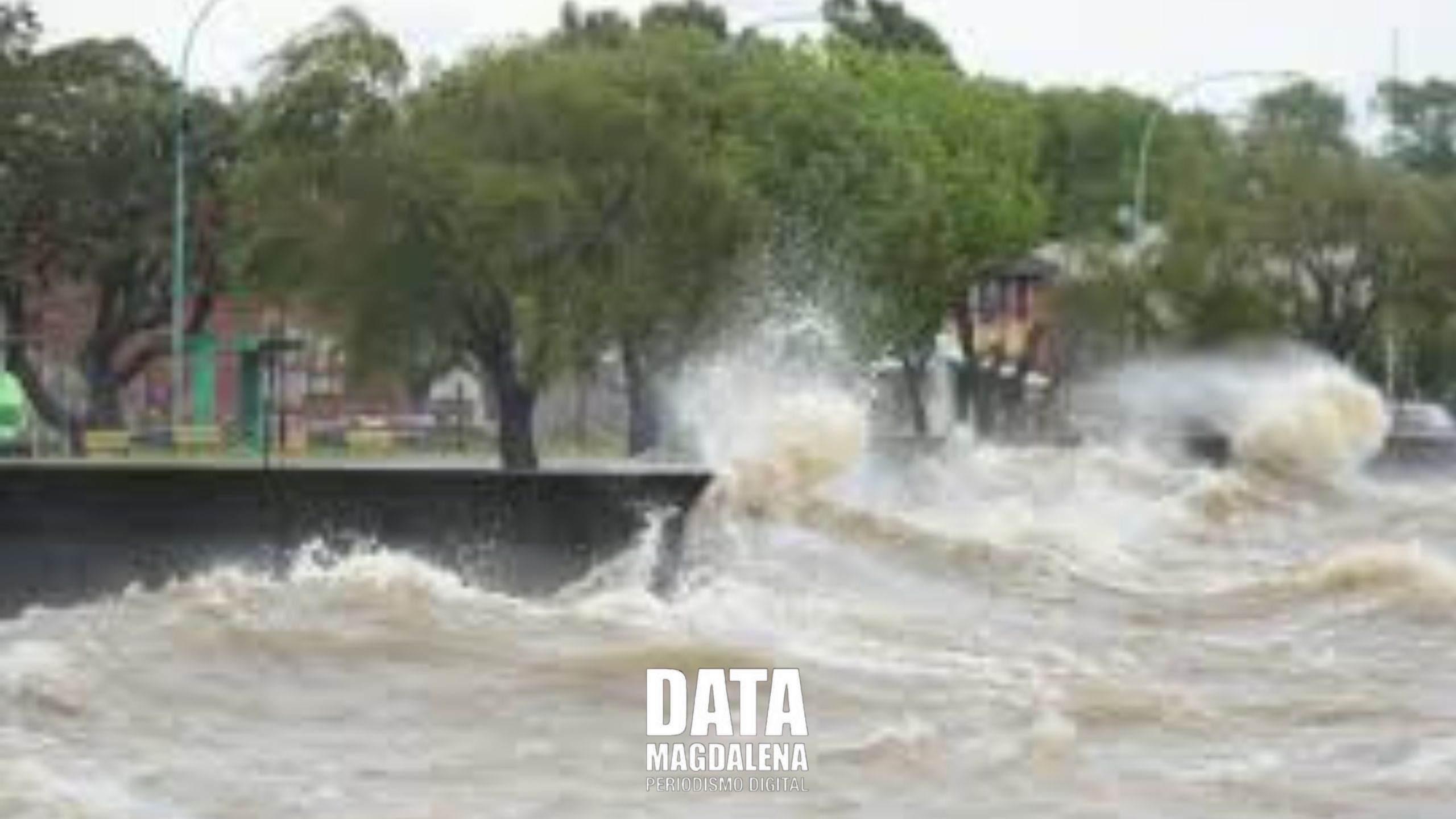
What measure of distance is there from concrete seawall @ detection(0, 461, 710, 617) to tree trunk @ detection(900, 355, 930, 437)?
48024 millimetres

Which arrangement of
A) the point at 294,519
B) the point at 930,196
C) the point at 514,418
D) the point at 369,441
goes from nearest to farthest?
the point at 294,519 < the point at 514,418 < the point at 369,441 < the point at 930,196

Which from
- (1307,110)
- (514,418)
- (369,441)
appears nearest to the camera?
(514,418)

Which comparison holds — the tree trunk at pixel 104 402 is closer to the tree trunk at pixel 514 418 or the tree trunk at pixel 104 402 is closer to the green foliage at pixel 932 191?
the green foliage at pixel 932 191

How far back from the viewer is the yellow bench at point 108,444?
53.3 meters

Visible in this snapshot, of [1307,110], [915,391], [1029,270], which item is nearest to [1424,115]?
[1307,110]

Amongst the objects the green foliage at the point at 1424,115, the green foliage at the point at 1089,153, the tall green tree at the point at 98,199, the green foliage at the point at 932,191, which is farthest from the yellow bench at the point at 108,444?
the green foliage at the point at 1424,115

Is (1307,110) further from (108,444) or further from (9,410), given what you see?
(9,410)

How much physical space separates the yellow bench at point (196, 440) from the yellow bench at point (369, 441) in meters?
6.93

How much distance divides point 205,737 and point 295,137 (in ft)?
111

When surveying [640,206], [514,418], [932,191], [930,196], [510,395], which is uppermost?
[932,191]

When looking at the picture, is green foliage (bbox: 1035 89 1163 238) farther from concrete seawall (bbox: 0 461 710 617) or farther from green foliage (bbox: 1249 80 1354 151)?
concrete seawall (bbox: 0 461 710 617)

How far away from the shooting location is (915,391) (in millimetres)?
75438

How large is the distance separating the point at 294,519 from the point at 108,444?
31677 mm

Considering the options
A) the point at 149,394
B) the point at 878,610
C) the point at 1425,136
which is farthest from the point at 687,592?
the point at 1425,136
